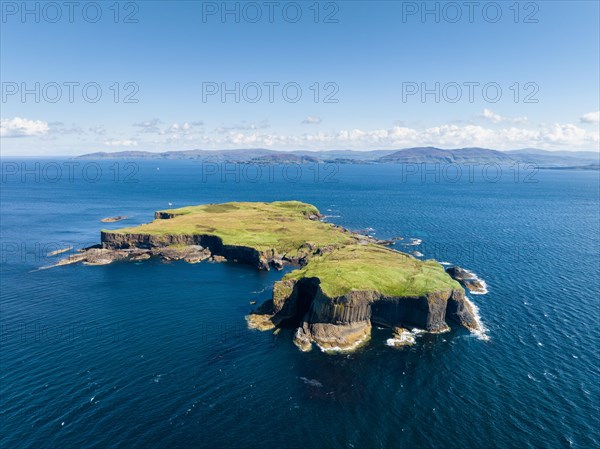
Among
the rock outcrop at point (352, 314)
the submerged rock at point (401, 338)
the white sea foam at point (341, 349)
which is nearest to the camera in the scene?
the white sea foam at point (341, 349)

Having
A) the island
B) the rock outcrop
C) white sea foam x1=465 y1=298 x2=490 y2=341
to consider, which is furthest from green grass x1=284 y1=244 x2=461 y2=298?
white sea foam x1=465 y1=298 x2=490 y2=341

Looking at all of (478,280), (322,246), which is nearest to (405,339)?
(478,280)

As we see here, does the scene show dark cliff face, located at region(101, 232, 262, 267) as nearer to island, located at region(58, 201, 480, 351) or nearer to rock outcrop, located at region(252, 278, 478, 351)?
island, located at region(58, 201, 480, 351)

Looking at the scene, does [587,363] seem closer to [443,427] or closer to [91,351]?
[443,427]

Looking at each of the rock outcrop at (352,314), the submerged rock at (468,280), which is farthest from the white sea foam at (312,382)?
the submerged rock at (468,280)

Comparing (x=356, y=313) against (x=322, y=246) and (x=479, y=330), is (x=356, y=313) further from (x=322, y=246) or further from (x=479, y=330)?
(x=322, y=246)

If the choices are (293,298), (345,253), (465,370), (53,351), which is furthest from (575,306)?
(53,351)

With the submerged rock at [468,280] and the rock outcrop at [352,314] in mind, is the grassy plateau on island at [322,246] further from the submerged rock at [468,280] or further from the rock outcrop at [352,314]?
the submerged rock at [468,280]
